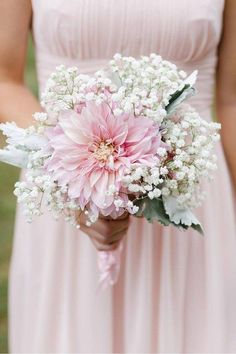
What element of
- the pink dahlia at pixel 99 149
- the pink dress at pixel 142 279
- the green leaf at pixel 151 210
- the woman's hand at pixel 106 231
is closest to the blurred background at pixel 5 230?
the pink dress at pixel 142 279

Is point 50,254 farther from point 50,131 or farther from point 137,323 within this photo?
point 50,131

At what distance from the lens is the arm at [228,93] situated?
Answer: 8.89 ft

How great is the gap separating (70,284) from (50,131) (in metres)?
0.72

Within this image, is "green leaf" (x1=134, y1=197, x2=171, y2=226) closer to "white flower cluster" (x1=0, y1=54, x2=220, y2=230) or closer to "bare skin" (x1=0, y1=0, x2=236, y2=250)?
"white flower cluster" (x1=0, y1=54, x2=220, y2=230)

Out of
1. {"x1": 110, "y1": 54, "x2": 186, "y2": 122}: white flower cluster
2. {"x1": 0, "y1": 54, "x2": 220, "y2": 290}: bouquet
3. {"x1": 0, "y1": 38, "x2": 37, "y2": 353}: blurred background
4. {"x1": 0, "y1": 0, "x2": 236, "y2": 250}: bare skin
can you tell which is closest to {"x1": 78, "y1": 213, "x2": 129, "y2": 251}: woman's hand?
{"x1": 0, "y1": 0, "x2": 236, "y2": 250}: bare skin

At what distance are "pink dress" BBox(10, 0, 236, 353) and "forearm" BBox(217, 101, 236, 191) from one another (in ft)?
0.08

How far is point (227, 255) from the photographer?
2779 mm

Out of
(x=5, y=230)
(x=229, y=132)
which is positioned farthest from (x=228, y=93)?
(x=5, y=230)

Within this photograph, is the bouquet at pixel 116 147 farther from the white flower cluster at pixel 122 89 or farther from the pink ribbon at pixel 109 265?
the pink ribbon at pixel 109 265

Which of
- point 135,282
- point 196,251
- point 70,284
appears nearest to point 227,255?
point 196,251

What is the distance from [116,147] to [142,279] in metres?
0.69

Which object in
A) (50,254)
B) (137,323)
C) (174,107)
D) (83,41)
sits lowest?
(137,323)

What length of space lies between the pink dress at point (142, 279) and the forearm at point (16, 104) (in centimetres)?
11

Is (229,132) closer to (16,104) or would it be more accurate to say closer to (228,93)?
(228,93)
